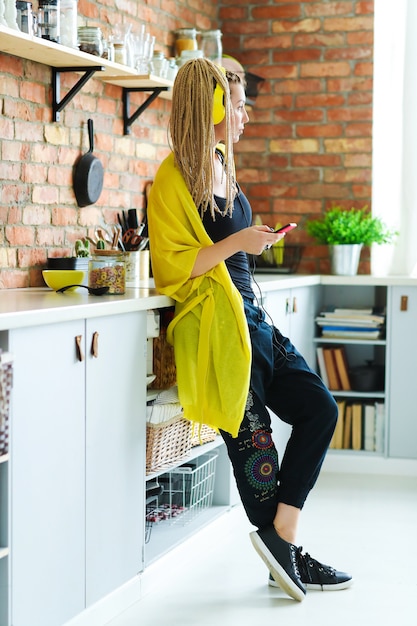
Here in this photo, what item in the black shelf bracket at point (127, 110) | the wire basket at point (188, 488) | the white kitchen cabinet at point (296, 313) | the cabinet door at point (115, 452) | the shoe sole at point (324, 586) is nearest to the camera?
the cabinet door at point (115, 452)

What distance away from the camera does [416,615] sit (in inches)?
108

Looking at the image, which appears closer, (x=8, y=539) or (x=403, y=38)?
(x=8, y=539)

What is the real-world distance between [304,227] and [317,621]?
258 cm

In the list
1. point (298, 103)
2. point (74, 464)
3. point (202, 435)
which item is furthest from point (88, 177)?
point (298, 103)

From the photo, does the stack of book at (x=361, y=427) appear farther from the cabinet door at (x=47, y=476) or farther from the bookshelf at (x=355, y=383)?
the cabinet door at (x=47, y=476)

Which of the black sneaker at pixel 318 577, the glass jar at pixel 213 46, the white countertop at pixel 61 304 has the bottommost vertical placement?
the black sneaker at pixel 318 577

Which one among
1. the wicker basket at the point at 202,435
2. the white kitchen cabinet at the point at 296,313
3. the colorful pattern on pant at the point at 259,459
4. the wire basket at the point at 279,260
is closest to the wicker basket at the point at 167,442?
the wicker basket at the point at 202,435

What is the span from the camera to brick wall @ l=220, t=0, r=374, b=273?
4.79m

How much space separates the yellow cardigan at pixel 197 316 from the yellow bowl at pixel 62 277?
25cm

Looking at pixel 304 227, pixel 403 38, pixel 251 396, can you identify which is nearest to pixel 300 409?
pixel 251 396

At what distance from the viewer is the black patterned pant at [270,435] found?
9.50ft

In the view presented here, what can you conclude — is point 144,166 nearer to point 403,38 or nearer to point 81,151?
point 81,151

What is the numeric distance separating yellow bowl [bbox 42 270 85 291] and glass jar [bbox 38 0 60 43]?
0.73 m

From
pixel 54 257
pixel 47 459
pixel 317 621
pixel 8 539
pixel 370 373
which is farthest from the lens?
pixel 370 373
